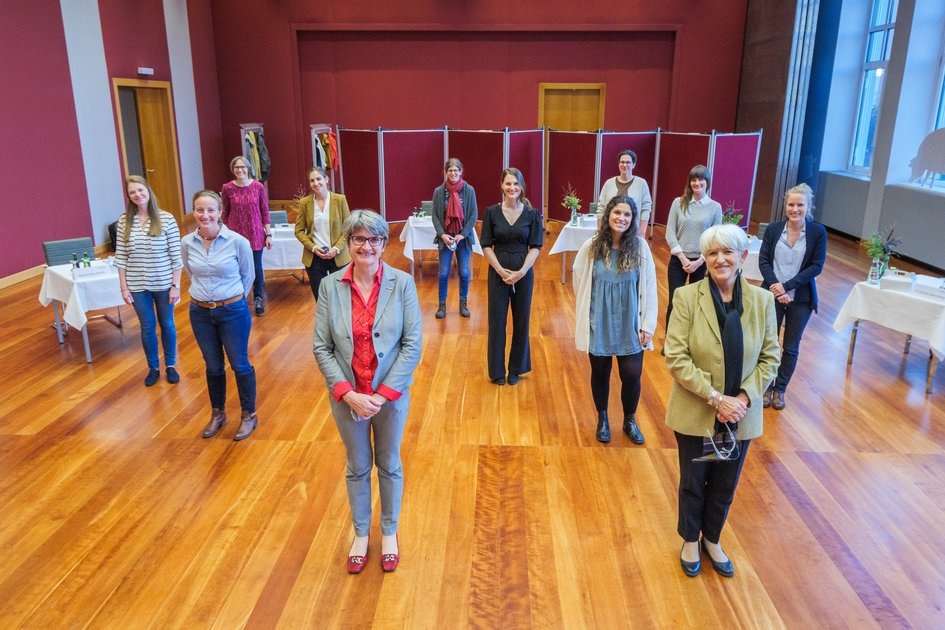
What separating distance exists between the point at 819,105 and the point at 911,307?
7.39 metres

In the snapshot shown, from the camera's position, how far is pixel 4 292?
7.37 metres

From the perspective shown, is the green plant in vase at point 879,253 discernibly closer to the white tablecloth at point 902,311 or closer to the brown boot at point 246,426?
the white tablecloth at point 902,311

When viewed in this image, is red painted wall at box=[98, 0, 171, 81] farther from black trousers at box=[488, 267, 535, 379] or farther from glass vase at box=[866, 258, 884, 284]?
glass vase at box=[866, 258, 884, 284]

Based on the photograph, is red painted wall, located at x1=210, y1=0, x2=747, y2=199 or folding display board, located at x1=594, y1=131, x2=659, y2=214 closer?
folding display board, located at x1=594, y1=131, x2=659, y2=214

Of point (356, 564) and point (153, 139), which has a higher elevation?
point (153, 139)

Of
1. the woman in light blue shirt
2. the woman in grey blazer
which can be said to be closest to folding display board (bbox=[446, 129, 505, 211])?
the woman in light blue shirt

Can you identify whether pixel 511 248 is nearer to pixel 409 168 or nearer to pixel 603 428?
pixel 603 428

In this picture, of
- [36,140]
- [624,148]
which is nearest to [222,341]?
[36,140]

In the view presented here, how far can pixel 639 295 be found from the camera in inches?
148

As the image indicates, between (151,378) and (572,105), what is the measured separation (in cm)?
1000

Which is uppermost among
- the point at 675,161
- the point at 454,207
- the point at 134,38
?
the point at 134,38

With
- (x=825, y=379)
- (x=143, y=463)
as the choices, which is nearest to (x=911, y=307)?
(x=825, y=379)

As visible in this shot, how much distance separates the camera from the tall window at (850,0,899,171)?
999 cm

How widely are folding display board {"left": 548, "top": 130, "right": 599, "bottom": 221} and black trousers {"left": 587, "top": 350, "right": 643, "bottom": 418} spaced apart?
243 inches
